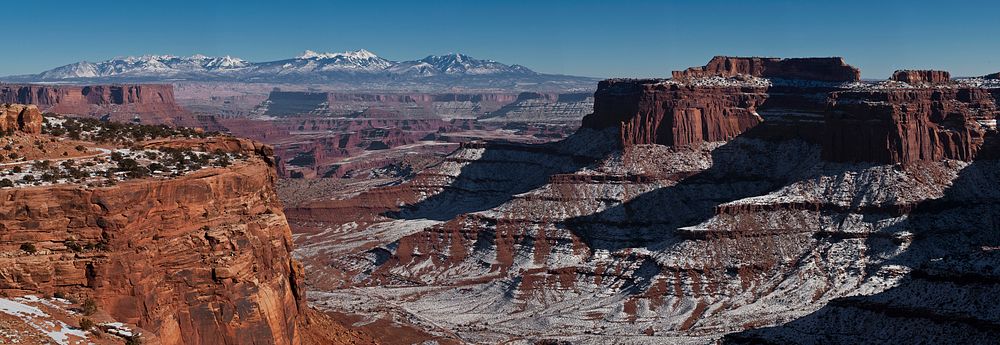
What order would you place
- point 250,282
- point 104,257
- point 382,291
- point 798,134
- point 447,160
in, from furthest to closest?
point 447,160 < point 798,134 < point 382,291 < point 250,282 < point 104,257

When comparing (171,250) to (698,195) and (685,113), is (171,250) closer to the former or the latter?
(698,195)

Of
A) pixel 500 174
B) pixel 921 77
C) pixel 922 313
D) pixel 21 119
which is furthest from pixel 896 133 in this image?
pixel 21 119

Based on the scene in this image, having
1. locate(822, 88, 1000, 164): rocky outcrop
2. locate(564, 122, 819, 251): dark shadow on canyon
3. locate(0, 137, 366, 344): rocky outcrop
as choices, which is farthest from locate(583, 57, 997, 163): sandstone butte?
locate(0, 137, 366, 344): rocky outcrop

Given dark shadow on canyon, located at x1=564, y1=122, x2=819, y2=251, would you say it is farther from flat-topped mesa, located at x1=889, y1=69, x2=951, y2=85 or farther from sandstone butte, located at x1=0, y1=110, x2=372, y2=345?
sandstone butte, located at x1=0, y1=110, x2=372, y2=345

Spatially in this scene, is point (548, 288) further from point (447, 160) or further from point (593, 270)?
point (447, 160)

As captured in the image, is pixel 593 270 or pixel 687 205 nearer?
pixel 593 270

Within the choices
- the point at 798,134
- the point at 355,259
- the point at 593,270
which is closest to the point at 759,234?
the point at 593,270
